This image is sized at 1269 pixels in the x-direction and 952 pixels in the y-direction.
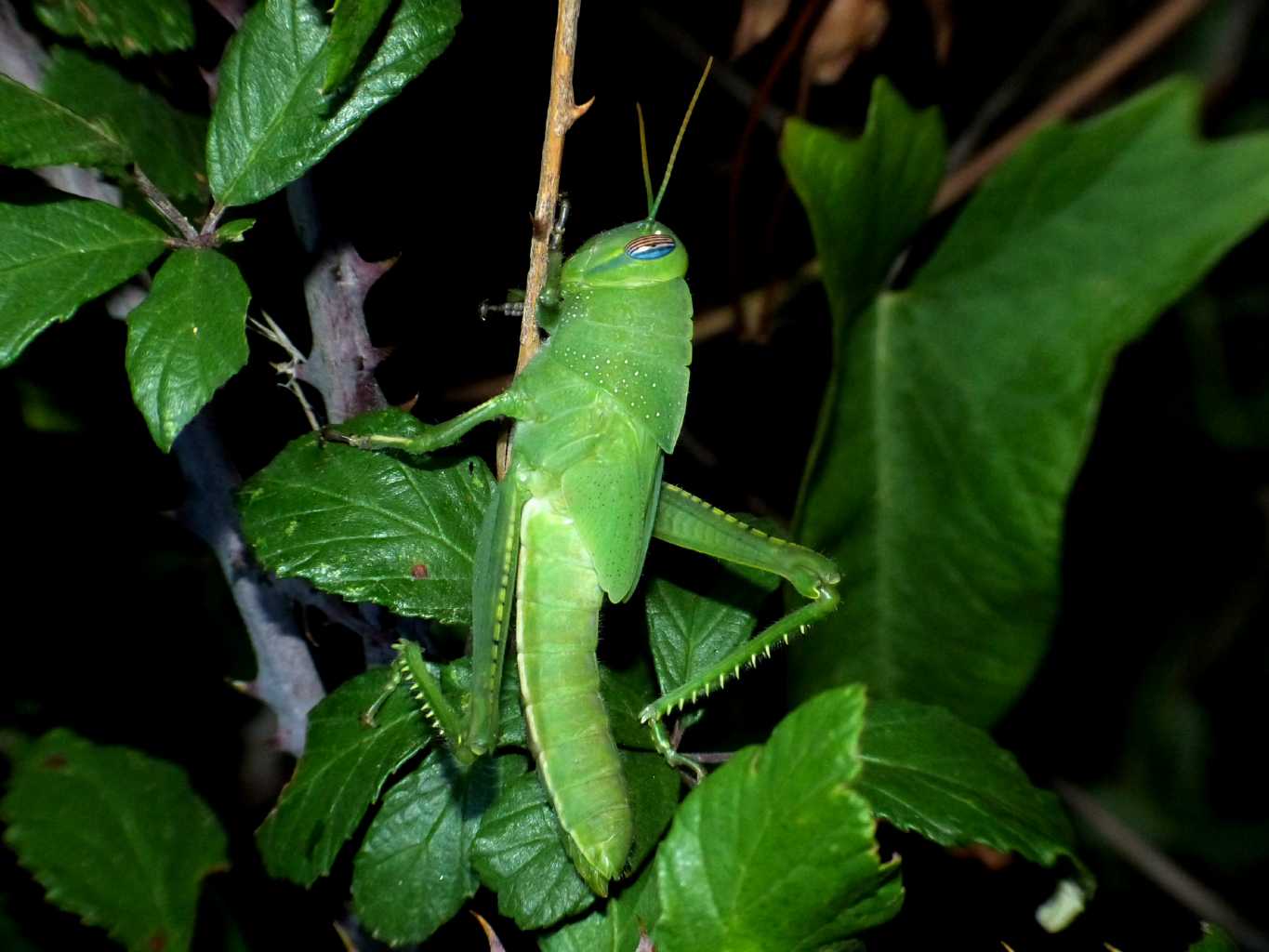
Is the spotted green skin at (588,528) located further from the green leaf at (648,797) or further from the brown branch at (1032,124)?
the brown branch at (1032,124)

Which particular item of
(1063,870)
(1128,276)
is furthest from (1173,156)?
(1063,870)

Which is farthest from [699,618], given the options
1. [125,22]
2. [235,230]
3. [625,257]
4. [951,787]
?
[125,22]

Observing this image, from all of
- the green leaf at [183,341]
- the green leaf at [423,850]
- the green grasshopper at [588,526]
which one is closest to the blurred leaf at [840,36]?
the green grasshopper at [588,526]

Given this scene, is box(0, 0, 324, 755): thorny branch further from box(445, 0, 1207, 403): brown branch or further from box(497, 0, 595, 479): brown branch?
box(445, 0, 1207, 403): brown branch

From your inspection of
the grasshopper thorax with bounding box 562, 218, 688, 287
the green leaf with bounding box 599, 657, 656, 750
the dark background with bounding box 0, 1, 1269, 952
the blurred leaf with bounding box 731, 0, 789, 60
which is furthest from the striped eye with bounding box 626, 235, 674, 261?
the blurred leaf with bounding box 731, 0, 789, 60

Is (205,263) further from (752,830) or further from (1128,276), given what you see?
(1128,276)

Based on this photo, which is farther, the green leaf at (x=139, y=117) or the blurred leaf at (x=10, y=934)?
the blurred leaf at (x=10, y=934)
